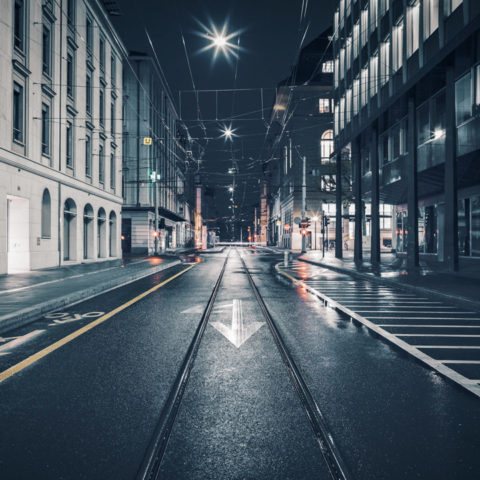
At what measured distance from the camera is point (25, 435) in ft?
11.1

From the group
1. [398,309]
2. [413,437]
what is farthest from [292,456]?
[398,309]

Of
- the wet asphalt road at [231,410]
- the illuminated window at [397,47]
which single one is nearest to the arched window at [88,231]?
the illuminated window at [397,47]

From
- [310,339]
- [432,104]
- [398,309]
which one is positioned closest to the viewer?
[310,339]

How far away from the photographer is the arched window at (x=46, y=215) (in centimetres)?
2183

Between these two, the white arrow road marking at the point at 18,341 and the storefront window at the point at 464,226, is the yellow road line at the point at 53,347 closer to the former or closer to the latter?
the white arrow road marking at the point at 18,341

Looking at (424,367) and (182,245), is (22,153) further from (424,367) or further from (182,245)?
(182,245)

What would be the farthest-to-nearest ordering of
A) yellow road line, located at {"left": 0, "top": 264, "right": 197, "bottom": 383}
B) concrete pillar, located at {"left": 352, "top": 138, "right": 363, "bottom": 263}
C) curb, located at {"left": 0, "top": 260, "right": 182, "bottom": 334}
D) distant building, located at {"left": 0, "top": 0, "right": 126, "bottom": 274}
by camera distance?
concrete pillar, located at {"left": 352, "top": 138, "right": 363, "bottom": 263}
distant building, located at {"left": 0, "top": 0, "right": 126, "bottom": 274}
curb, located at {"left": 0, "top": 260, "right": 182, "bottom": 334}
yellow road line, located at {"left": 0, "top": 264, "right": 197, "bottom": 383}

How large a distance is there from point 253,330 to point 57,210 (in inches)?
724

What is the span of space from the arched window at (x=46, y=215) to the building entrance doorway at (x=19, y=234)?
2.03 metres

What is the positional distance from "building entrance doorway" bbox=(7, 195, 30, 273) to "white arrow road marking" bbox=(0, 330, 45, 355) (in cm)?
1385

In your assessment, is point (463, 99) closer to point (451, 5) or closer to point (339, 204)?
point (451, 5)

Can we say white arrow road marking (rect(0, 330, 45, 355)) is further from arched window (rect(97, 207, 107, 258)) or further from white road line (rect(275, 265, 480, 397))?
arched window (rect(97, 207, 107, 258))

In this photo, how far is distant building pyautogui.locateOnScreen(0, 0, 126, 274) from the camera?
60.3 feet

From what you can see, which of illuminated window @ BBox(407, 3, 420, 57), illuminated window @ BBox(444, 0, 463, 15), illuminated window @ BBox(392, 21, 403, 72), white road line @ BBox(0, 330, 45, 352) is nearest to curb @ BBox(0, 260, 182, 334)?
white road line @ BBox(0, 330, 45, 352)
